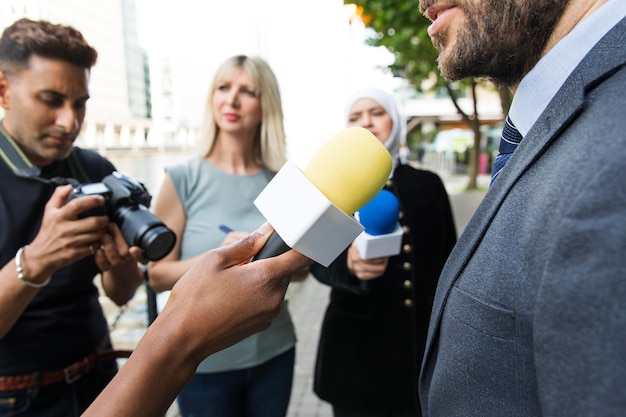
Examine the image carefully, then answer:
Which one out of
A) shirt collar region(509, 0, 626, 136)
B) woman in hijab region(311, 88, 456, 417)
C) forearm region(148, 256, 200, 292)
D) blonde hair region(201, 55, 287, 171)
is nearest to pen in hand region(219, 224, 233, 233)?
forearm region(148, 256, 200, 292)

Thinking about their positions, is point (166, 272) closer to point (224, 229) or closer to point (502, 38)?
point (224, 229)

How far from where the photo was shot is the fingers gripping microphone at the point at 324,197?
81 centimetres

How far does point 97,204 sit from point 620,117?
4.90 ft

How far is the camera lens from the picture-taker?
146 centimetres

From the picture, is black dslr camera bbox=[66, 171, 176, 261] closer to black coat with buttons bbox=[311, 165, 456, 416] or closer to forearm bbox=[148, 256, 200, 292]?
forearm bbox=[148, 256, 200, 292]

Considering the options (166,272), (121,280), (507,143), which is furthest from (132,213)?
(507,143)

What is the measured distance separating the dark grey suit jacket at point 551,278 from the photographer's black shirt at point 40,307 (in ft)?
4.63

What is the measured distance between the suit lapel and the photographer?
1.12m

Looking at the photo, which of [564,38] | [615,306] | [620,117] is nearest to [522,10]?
[564,38]

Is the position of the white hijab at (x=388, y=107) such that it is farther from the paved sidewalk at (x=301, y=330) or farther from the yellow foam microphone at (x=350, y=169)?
the paved sidewalk at (x=301, y=330)

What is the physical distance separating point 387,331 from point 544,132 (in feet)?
5.10

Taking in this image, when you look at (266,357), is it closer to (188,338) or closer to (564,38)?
(188,338)

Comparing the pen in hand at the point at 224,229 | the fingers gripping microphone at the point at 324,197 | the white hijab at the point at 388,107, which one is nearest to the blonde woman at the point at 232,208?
the pen in hand at the point at 224,229

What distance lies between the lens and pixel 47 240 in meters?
1.41
